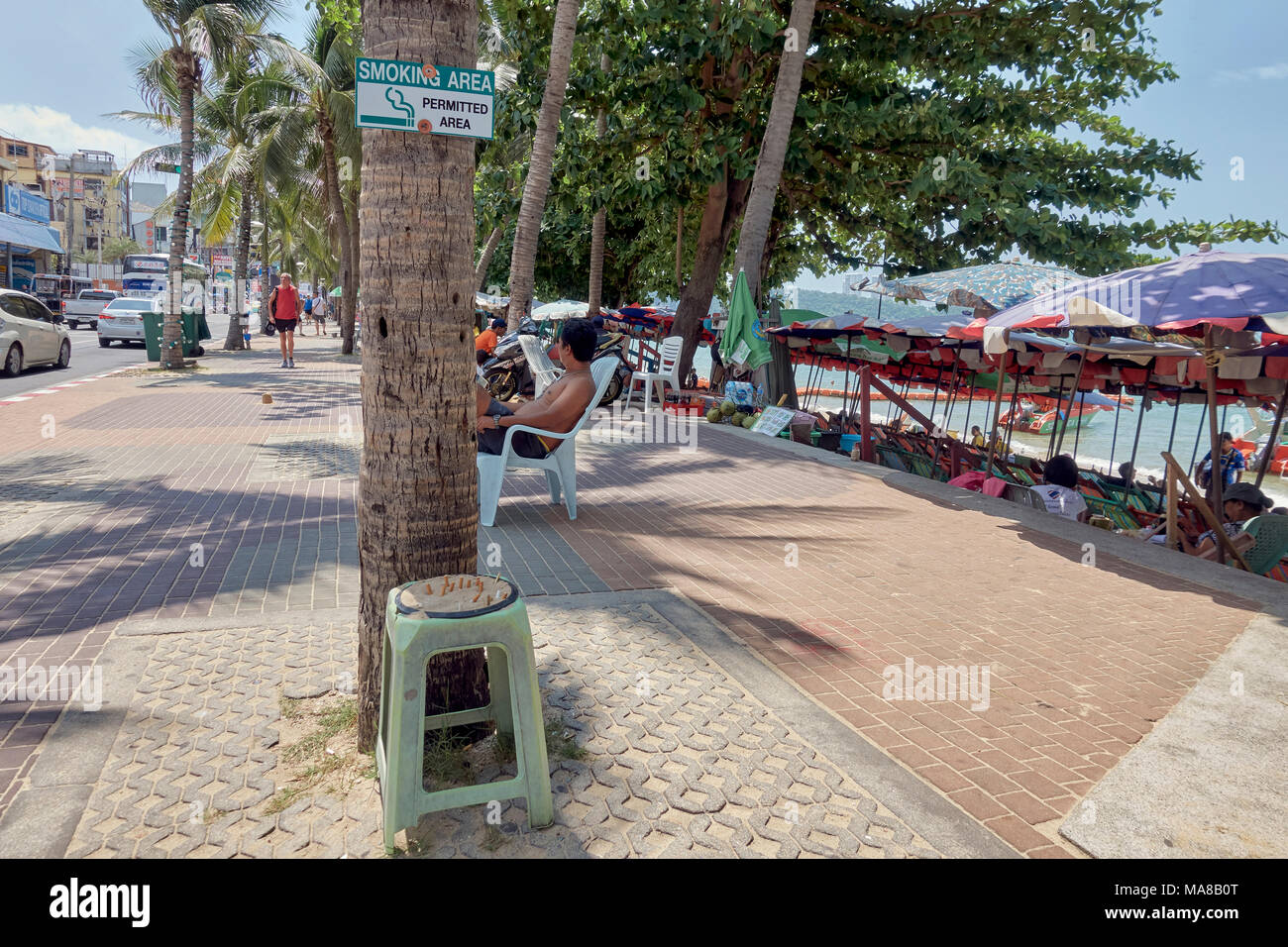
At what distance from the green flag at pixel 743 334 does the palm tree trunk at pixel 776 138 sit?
480 millimetres

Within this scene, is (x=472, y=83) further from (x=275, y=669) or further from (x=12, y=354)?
(x=12, y=354)

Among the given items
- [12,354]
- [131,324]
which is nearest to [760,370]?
[12,354]

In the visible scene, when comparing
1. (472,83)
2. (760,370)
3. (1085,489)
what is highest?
(472,83)

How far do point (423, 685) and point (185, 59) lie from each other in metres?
19.1

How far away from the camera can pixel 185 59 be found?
17.2 m

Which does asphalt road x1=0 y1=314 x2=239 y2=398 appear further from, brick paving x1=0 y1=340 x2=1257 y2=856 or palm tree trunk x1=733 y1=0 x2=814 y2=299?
palm tree trunk x1=733 y1=0 x2=814 y2=299

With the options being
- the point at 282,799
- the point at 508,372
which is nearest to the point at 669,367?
the point at 508,372

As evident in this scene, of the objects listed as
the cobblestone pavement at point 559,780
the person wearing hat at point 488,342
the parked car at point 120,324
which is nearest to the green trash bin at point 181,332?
the parked car at point 120,324

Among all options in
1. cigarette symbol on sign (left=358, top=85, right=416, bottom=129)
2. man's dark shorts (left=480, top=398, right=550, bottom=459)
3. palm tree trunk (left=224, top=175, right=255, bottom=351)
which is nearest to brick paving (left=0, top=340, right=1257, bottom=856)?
man's dark shorts (left=480, top=398, right=550, bottom=459)

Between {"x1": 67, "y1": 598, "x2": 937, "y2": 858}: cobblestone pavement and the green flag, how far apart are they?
1043 centimetres

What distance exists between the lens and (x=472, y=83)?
Answer: 2881 mm

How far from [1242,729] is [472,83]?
3988mm

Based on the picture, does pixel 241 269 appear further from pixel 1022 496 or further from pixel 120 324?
pixel 1022 496

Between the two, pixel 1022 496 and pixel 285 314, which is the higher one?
pixel 285 314
